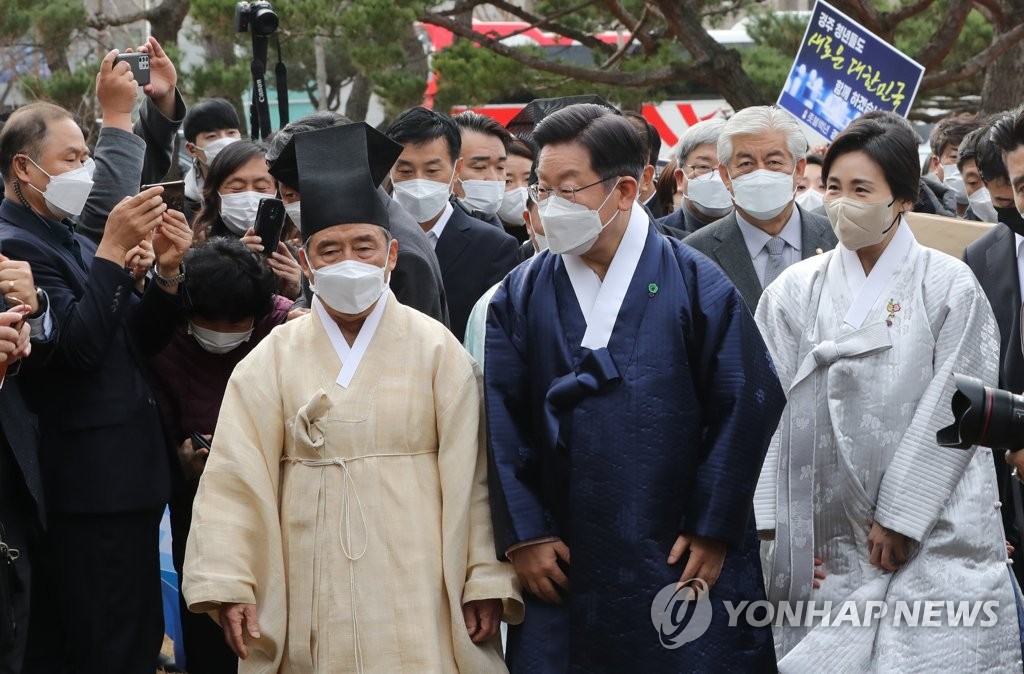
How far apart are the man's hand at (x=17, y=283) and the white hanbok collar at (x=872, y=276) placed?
2.54 meters

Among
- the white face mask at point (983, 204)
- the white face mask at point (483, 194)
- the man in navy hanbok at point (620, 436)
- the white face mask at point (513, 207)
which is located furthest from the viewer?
the white face mask at point (513, 207)

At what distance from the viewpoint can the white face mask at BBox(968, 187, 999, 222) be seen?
716 cm

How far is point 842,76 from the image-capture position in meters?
8.52

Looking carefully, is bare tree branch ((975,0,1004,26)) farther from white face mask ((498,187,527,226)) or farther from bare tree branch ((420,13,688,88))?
white face mask ((498,187,527,226))

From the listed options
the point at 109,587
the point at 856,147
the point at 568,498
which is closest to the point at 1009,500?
the point at 856,147

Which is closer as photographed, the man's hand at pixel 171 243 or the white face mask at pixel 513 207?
the man's hand at pixel 171 243

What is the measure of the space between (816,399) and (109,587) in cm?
239

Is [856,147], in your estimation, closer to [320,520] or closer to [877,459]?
[877,459]

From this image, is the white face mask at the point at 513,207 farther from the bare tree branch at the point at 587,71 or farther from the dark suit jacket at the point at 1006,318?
the bare tree branch at the point at 587,71

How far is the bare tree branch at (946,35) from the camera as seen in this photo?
12102 mm

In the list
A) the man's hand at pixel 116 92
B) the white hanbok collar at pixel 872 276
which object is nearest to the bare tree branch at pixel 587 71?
the man's hand at pixel 116 92

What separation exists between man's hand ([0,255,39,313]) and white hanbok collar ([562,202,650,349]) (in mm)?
1641

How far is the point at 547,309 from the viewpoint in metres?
3.78

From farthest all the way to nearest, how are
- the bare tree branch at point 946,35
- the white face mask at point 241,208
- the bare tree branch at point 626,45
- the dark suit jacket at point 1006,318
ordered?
the bare tree branch at point 626,45, the bare tree branch at point 946,35, the white face mask at point 241,208, the dark suit jacket at point 1006,318
